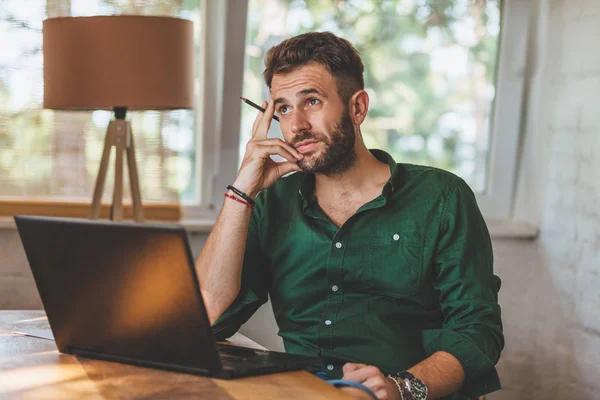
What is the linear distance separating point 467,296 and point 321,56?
615 millimetres

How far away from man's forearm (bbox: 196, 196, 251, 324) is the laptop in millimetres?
410

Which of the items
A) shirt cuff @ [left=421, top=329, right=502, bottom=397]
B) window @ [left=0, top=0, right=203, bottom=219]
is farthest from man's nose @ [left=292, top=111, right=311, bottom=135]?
window @ [left=0, top=0, right=203, bottom=219]

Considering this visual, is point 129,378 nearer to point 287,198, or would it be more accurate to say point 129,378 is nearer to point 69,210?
point 287,198

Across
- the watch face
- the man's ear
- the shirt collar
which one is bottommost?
the watch face

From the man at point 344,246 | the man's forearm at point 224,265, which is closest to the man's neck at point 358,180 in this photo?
the man at point 344,246

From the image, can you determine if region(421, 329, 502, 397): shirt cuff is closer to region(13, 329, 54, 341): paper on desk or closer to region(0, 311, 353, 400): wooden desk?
region(0, 311, 353, 400): wooden desk

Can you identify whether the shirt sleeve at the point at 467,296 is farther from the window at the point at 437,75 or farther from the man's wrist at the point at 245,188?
the window at the point at 437,75

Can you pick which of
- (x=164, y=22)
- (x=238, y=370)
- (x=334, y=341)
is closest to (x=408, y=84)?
(x=164, y=22)

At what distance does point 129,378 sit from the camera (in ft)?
3.77

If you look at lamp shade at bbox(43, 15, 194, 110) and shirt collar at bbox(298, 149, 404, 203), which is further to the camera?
lamp shade at bbox(43, 15, 194, 110)

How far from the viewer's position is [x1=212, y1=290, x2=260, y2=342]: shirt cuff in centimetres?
164

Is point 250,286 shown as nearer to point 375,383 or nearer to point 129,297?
point 375,383

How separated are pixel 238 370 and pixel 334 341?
1.81 ft

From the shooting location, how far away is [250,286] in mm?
1806
